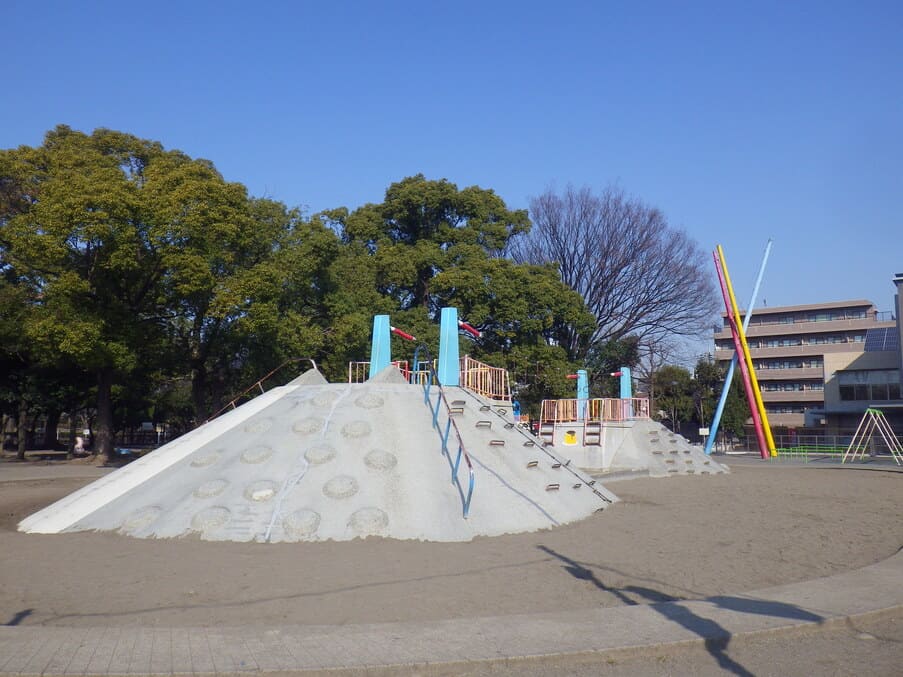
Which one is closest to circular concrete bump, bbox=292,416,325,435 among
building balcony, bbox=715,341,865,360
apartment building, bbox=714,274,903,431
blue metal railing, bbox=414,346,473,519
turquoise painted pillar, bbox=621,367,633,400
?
blue metal railing, bbox=414,346,473,519

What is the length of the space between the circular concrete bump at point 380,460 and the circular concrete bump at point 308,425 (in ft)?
3.98

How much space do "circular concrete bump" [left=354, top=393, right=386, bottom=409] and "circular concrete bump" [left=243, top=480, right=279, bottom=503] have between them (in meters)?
2.53

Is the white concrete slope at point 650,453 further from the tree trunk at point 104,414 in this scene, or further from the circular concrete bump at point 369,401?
the tree trunk at point 104,414

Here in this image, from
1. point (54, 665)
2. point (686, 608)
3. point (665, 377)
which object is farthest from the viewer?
point (665, 377)

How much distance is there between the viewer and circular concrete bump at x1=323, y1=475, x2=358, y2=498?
36.2ft

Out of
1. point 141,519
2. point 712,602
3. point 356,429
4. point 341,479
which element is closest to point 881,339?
point 356,429

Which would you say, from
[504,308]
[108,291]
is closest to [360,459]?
[108,291]

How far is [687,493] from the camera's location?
63.0 ft

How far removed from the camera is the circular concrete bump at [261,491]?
10969mm

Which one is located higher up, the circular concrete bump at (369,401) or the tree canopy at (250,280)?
the tree canopy at (250,280)

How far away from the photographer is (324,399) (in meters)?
13.6

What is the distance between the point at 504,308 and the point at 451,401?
20322 millimetres

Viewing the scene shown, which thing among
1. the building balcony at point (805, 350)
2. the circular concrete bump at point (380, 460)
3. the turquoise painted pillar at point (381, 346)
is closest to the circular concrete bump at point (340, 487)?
the circular concrete bump at point (380, 460)

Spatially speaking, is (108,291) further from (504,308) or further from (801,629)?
(801,629)
